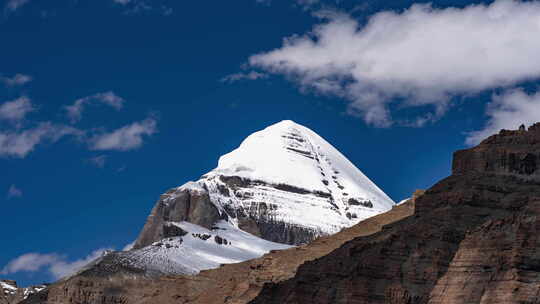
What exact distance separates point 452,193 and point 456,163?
1416 cm

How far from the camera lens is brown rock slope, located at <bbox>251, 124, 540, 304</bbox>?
128375 mm

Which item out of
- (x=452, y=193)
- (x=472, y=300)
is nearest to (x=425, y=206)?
(x=452, y=193)

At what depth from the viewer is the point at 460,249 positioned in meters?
136

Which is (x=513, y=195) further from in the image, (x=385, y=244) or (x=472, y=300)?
(x=472, y=300)

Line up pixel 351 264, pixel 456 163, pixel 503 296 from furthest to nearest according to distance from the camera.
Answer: pixel 456 163 → pixel 351 264 → pixel 503 296

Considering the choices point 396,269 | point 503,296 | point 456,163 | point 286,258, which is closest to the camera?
point 503,296

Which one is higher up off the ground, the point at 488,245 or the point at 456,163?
the point at 456,163

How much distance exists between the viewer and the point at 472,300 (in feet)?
422

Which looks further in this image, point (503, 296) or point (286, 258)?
point (286, 258)

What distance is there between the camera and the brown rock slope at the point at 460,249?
5054 inches

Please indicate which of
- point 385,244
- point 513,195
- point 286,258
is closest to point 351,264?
point 385,244

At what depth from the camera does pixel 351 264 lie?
498 feet

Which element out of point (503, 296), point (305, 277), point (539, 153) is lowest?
point (503, 296)

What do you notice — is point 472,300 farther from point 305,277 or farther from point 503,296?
point 305,277
